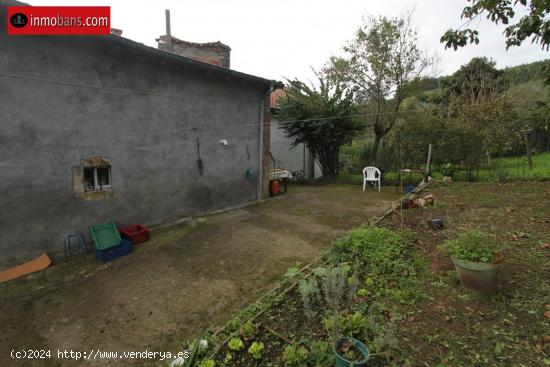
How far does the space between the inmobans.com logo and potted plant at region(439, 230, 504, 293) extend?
20.3ft

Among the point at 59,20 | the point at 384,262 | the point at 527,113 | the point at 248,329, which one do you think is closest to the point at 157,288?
the point at 248,329

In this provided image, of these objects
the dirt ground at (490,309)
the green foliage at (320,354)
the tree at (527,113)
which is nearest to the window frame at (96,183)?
the green foliage at (320,354)

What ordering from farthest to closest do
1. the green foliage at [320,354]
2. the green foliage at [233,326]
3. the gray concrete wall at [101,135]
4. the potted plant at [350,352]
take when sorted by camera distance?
the gray concrete wall at [101,135]
the green foliage at [233,326]
the green foliage at [320,354]
the potted plant at [350,352]

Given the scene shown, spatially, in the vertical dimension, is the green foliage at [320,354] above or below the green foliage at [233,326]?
above

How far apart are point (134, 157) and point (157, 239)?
182 centimetres

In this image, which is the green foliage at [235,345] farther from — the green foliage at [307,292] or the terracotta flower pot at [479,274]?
the terracotta flower pot at [479,274]

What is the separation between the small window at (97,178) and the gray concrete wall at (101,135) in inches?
5.9

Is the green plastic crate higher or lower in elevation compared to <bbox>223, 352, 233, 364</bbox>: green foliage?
higher

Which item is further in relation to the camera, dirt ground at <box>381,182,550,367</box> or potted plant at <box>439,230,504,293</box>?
potted plant at <box>439,230,504,293</box>

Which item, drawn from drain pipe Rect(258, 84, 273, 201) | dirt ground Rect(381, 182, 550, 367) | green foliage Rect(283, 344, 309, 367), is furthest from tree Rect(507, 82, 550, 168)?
green foliage Rect(283, 344, 309, 367)

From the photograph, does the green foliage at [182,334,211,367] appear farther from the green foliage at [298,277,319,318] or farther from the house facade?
the house facade

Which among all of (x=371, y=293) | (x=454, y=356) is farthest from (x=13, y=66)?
Answer: (x=454, y=356)

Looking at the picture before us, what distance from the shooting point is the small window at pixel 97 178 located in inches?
195

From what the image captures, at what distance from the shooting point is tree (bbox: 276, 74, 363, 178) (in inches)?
418
